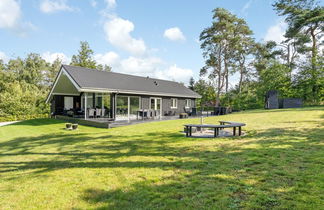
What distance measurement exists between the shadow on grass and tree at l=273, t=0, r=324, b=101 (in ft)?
68.2

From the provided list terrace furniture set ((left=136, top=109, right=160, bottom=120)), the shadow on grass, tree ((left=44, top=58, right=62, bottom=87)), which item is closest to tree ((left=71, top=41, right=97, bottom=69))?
tree ((left=44, top=58, right=62, bottom=87))

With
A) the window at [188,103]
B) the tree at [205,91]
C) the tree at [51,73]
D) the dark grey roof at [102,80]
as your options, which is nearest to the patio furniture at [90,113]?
the dark grey roof at [102,80]

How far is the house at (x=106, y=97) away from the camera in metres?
15.0

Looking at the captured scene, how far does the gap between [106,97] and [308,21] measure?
2471 cm

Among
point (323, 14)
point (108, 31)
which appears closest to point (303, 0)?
point (323, 14)

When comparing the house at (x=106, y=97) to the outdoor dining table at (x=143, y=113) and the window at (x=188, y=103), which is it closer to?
the outdoor dining table at (x=143, y=113)

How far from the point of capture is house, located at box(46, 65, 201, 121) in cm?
1499

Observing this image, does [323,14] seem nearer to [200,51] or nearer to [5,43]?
[200,51]

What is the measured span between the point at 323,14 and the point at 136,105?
23165mm

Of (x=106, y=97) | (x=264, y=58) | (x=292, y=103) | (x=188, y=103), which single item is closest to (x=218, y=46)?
(x=264, y=58)

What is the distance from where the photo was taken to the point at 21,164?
550cm

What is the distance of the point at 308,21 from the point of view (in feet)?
73.2

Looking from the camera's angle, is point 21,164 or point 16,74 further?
point 16,74

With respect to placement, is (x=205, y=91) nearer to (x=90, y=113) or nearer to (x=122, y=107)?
(x=122, y=107)
